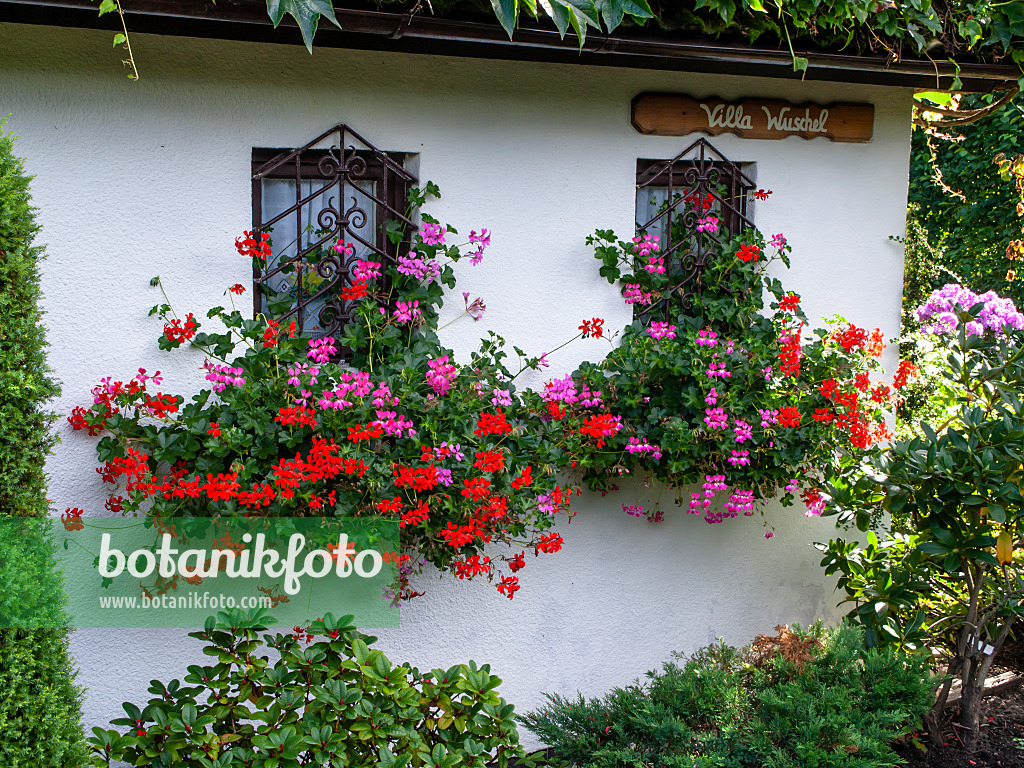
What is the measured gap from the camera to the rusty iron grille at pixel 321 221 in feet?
11.0

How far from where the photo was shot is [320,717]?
2.80 metres

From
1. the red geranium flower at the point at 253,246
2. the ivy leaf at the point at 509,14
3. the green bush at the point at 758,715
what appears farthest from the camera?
the red geranium flower at the point at 253,246

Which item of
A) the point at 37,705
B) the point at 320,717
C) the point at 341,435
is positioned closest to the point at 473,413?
the point at 341,435

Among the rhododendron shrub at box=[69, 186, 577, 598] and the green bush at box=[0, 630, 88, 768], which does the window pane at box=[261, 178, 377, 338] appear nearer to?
the rhododendron shrub at box=[69, 186, 577, 598]

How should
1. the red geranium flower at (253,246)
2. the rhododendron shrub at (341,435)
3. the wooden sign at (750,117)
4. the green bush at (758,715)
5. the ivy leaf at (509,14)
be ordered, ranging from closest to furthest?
1. the ivy leaf at (509,14)
2. the green bush at (758,715)
3. the rhododendron shrub at (341,435)
4. the red geranium flower at (253,246)
5. the wooden sign at (750,117)

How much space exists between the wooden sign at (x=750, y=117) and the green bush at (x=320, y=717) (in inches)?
101

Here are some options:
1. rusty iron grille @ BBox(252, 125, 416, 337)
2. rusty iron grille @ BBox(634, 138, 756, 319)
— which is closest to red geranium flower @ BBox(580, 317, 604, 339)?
rusty iron grille @ BBox(634, 138, 756, 319)

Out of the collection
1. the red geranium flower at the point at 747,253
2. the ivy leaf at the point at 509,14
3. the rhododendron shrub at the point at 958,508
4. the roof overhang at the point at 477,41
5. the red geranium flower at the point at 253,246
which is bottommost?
the rhododendron shrub at the point at 958,508

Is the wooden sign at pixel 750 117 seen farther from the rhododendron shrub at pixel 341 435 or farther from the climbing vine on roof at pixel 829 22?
the rhododendron shrub at pixel 341 435

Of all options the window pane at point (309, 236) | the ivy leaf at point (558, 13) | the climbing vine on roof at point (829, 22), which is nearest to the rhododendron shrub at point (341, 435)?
the window pane at point (309, 236)

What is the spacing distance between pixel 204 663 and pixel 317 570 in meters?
0.59

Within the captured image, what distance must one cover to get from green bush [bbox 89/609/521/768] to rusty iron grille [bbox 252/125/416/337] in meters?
1.27

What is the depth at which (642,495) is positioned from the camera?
392 cm

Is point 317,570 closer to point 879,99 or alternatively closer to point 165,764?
point 165,764
